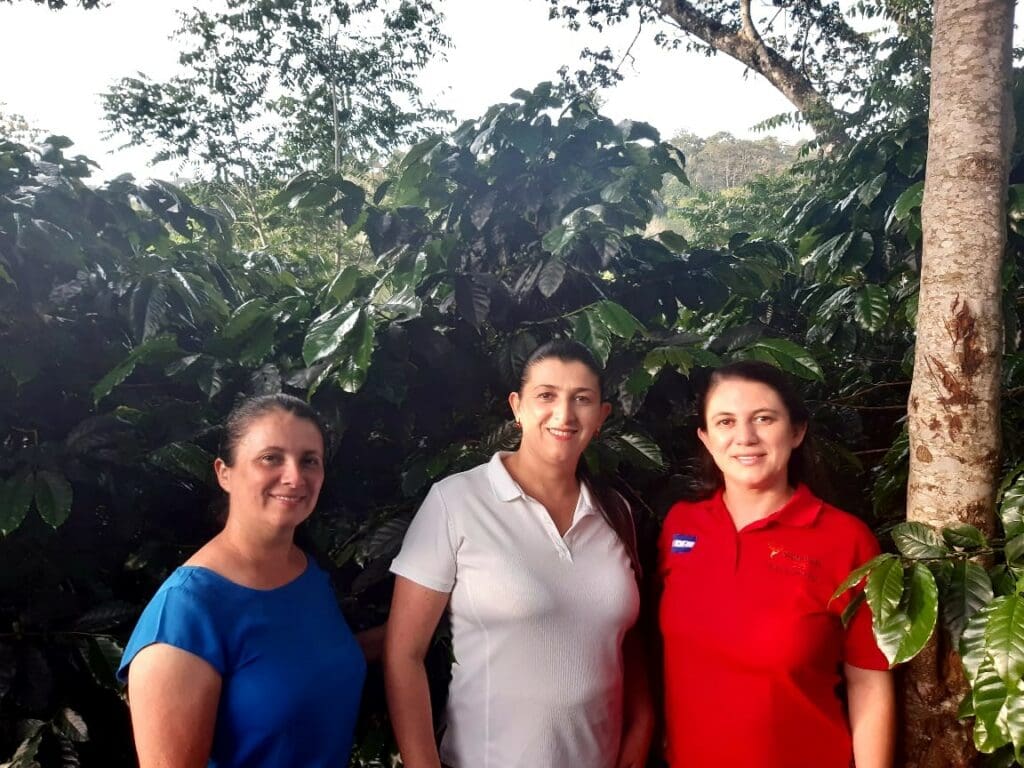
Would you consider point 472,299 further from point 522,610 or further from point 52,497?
point 52,497

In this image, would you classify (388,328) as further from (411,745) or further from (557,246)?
(411,745)

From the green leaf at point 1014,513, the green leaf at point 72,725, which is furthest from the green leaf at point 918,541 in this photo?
the green leaf at point 72,725

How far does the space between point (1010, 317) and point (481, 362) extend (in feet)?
4.84

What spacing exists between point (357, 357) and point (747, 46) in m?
7.36

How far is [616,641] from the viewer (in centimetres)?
133

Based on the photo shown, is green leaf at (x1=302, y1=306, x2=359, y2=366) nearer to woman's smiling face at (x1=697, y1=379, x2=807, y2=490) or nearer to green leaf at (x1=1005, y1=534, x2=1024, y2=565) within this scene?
woman's smiling face at (x1=697, y1=379, x2=807, y2=490)

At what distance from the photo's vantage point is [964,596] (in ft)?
3.81

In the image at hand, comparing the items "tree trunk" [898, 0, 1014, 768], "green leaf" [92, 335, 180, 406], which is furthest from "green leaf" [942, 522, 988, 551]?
"green leaf" [92, 335, 180, 406]

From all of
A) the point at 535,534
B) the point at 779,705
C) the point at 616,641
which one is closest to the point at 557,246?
the point at 535,534

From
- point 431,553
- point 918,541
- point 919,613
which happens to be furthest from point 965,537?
point 431,553

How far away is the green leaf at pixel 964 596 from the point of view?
1.15 m

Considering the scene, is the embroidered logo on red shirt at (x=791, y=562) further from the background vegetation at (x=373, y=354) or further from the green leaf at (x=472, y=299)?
the green leaf at (x=472, y=299)

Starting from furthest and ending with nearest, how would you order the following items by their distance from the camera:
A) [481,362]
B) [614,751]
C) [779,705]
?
[481,362], [614,751], [779,705]

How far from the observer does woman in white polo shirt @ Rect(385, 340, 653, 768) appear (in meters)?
1.26
